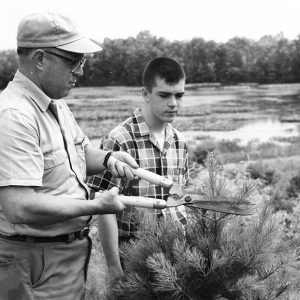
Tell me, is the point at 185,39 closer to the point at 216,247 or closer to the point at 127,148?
the point at 127,148

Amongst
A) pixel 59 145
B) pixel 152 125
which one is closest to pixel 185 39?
pixel 152 125

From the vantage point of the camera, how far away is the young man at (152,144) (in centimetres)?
186

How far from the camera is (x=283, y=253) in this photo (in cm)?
124

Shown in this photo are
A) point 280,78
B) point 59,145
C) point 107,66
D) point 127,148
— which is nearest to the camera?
point 59,145

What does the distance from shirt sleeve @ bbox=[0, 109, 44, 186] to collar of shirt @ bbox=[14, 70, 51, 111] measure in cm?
12

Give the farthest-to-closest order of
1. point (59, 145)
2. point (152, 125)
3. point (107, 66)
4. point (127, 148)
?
point (107, 66)
point (152, 125)
point (127, 148)
point (59, 145)

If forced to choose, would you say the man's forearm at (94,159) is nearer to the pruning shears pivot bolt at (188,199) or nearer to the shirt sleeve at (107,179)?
the shirt sleeve at (107,179)

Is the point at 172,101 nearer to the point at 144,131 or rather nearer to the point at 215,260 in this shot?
the point at 144,131

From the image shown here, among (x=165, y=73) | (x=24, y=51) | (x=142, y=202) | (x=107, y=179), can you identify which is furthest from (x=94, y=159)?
(x=165, y=73)

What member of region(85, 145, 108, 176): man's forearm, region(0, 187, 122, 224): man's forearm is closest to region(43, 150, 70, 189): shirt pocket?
region(0, 187, 122, 224): man's forearm

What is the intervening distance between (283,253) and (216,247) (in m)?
0.19

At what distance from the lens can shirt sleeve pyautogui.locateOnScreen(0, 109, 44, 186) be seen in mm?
1212

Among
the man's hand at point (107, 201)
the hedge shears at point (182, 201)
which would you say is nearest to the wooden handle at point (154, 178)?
the hedge shears at point (182, 201)

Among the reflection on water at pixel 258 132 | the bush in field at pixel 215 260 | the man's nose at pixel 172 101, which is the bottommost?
the reflection on water at pixel 258 132
